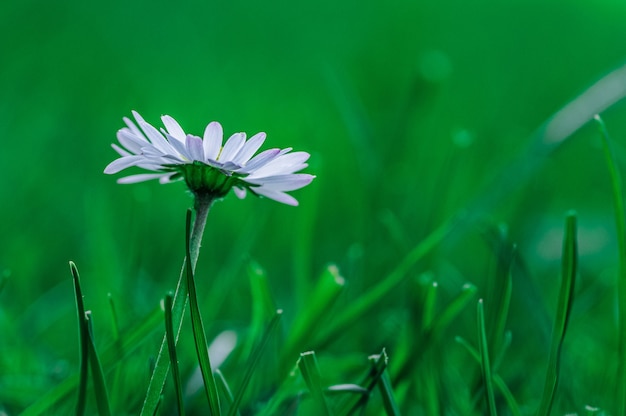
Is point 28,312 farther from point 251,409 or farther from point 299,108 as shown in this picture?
point 299,108

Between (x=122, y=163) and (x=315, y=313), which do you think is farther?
(x=315, y=313)

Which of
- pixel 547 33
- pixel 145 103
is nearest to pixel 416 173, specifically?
pixel 145 103

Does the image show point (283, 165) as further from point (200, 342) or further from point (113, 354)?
point (113, 354)

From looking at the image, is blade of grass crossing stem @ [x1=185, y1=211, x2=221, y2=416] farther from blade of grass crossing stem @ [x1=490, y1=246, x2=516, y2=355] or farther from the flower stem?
blade of grass crossing stem @ [x1=490, y1=246, x2=516, y2=355]

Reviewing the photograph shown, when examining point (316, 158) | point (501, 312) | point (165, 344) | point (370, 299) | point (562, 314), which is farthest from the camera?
point (316, 158)

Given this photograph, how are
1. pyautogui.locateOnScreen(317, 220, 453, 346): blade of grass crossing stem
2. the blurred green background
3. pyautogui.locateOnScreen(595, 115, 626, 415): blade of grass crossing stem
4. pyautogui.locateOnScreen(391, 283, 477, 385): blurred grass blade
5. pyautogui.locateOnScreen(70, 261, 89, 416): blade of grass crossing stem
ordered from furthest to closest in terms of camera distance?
the blurred green background
pyautogui.locateOnScreen(317, 220, 453, 346): blade of grass crossing stem
pyautogui.locateOnScreen(391, 283, 477, 385): blurred grass blade
pyautogui.locateOnScreen(595, 115, 626, 415): blade of grass crossing stem
pyautogui.locateOnScreen(70, 261, 89, 416): blade of grass crossing stem

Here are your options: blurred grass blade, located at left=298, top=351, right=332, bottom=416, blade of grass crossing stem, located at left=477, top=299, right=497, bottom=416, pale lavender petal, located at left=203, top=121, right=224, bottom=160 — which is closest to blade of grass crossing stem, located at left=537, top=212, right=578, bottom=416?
blade of grass crossing stem, located at left=477, top=299, right=497, bottom=416

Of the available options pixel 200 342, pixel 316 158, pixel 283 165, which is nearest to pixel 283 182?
pixel 283 165
